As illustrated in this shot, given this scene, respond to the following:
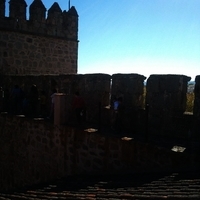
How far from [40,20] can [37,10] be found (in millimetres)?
527

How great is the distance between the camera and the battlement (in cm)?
1305

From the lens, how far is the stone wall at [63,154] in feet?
17.6

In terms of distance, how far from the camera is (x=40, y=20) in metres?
13.9

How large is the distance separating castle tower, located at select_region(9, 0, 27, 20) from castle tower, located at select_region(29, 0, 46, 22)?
0.38 metres

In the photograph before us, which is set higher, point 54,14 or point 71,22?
point 54,14

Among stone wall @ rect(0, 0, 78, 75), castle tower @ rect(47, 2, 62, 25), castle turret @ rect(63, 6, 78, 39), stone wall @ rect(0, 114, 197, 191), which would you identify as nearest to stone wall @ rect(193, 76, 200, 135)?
stone wall @ rect(0, 114, 197, 191)

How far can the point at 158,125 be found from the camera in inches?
263

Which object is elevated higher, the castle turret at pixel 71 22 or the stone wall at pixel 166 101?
the castle turret at pixel 71 22

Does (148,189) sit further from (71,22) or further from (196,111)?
(71,22)

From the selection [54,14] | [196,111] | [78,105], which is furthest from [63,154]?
[54,14]

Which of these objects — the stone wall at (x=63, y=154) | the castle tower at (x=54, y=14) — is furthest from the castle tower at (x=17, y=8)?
the stone wall at (x=63, y=154)

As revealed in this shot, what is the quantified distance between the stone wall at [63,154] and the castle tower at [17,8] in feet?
18.3

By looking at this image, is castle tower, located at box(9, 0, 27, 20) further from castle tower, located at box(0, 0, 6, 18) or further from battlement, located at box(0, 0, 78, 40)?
castle tower, located at box(0, 0, 6, 18)

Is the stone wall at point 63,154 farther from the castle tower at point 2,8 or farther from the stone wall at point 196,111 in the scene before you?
the castle tower at point 2,8
